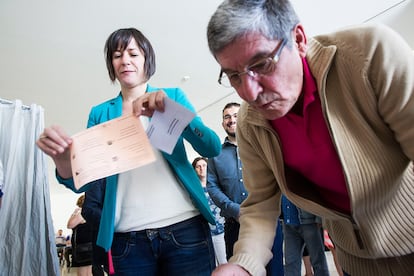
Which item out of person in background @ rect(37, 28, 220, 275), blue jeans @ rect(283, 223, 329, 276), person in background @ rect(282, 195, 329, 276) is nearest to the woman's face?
person in background @ rect(37, 28, 220, 275)

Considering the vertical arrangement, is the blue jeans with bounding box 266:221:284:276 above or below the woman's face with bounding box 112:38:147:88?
below

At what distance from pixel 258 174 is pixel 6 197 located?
1753mm

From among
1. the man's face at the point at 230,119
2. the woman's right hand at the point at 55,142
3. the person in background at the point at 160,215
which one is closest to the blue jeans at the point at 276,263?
the man's face at the point at 230,119

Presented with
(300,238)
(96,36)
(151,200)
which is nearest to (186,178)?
(151,200)

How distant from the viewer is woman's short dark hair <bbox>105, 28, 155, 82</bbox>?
1013 millimetres

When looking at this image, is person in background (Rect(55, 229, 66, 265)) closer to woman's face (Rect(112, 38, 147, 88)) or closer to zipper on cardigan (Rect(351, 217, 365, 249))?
woman's face (Rect(112, 38, 147, 88))

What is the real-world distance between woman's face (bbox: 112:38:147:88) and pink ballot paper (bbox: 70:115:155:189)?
27 cm

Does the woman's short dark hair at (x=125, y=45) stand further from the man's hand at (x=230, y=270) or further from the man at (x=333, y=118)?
the man's hand at (x=230, y=270)

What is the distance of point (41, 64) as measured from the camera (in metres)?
3.65

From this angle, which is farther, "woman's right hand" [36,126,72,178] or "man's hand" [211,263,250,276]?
"woman's right hand" [36,126,72,178]

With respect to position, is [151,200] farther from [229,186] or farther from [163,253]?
[229,186]

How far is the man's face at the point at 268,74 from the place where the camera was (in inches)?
24.8

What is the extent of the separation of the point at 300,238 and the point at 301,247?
8cm

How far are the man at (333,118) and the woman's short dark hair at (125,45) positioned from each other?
0.43 metres
